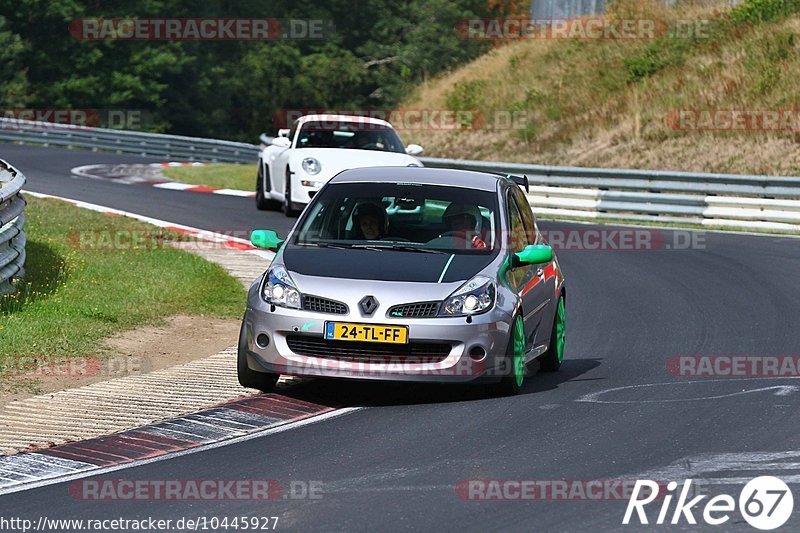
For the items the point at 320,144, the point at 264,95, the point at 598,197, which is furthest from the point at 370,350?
the point at 264,95

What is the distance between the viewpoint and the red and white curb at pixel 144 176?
27.8m

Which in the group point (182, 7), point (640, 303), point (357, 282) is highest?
point (182, 7)

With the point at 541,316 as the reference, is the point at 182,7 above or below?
above

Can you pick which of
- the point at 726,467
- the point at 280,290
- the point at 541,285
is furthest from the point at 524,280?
the point at 726,467

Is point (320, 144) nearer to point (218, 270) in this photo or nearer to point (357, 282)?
point (218, 270)

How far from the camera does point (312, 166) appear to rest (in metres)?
21.7

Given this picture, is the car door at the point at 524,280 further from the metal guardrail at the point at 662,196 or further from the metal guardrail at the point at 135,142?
the metal guardrail at the point at 135,142

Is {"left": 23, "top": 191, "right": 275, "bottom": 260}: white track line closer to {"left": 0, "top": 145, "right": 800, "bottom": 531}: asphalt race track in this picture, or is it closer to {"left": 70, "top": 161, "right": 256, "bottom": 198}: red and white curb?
{"left": 70, "top": 161, "right": 256, "bottom": 198}: red and white curb

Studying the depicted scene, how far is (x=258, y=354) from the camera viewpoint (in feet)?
31.3

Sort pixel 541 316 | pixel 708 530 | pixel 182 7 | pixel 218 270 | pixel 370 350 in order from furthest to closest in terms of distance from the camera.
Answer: pixel 182 7 → pixel 218 270 → pixel 541 316 → pixel 370 350 → pixel 708 530

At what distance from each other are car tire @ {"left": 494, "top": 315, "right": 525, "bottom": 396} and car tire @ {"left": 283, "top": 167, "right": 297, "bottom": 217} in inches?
497

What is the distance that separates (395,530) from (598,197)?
1986 cm

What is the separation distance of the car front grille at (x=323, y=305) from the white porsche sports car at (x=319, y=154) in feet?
39.2

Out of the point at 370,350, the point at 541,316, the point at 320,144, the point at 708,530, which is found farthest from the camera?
the point at 320,144
